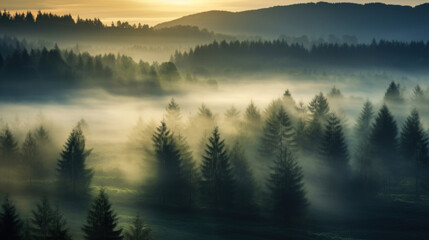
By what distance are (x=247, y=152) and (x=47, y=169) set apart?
29335 mm

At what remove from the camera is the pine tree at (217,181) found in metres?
68.8

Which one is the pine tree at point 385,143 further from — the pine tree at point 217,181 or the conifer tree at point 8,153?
the conifer tree at point 8,153

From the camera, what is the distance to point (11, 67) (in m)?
150

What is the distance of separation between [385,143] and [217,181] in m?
28.3

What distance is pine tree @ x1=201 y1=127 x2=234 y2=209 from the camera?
68812 mm

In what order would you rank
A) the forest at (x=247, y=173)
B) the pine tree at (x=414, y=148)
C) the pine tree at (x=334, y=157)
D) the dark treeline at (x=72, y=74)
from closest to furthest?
the forest at (x=247, y=173) < the pine tree at (x=334, y=157) < the pine tree at (x=414, y=148) < the dark treeline at (x=72, y=74)

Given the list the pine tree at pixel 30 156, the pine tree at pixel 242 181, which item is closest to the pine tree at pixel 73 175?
the pine tree at pixel 30 156

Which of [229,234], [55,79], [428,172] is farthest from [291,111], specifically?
[55,79]

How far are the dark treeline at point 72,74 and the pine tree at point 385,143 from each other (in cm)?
9255

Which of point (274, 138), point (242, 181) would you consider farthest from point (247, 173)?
point (274, 138)

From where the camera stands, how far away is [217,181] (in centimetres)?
6956

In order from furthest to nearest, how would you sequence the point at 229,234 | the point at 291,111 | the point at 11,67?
the point at 11,67
the point at 291,111
the point at 229,234

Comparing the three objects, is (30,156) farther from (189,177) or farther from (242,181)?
(242,181)

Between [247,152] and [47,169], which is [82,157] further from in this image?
[247,152]
